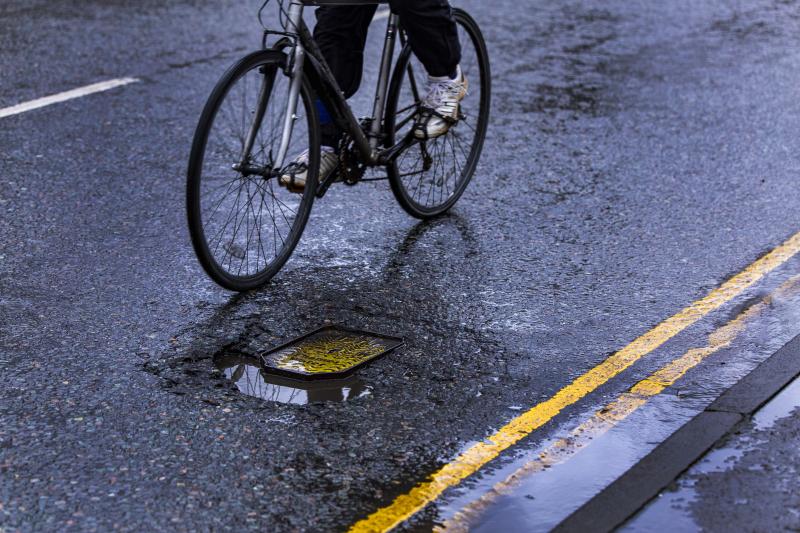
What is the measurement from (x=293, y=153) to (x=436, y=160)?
3.17 ft

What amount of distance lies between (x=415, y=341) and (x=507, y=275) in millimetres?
842

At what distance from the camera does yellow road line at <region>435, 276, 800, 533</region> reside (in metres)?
3.59

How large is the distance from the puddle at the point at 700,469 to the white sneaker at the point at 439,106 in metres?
2.16

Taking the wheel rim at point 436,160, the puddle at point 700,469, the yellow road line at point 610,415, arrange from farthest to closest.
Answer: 1. the wheel rim at point 436,160
2. the yellow road line at point 610,415
3. the puddle at point 700,469

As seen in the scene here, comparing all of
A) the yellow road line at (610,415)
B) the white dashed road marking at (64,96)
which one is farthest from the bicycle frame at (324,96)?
the white dashed road marking at (64,96)

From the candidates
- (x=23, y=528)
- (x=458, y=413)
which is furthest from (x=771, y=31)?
(x=23, y=528)

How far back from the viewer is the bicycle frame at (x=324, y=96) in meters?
4.92

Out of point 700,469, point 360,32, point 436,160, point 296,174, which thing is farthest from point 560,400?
point 436,160

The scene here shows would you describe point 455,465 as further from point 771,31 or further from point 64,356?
point 771,31

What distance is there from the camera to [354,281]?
17.3 ft

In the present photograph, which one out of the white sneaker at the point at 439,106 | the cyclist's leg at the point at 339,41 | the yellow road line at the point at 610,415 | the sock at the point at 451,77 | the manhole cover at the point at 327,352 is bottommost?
the yellow road line at the point at 610,415

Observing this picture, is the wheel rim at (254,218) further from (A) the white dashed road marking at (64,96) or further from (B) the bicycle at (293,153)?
(A) the white dashed road marking at (64,96)

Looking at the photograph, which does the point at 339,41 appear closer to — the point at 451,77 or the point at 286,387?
the point at 451,77

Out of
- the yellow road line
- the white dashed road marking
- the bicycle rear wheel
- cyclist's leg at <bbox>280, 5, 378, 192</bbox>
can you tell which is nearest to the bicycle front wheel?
cyclist's leg at <bbox>280, 5, 378, 192</bbox>
